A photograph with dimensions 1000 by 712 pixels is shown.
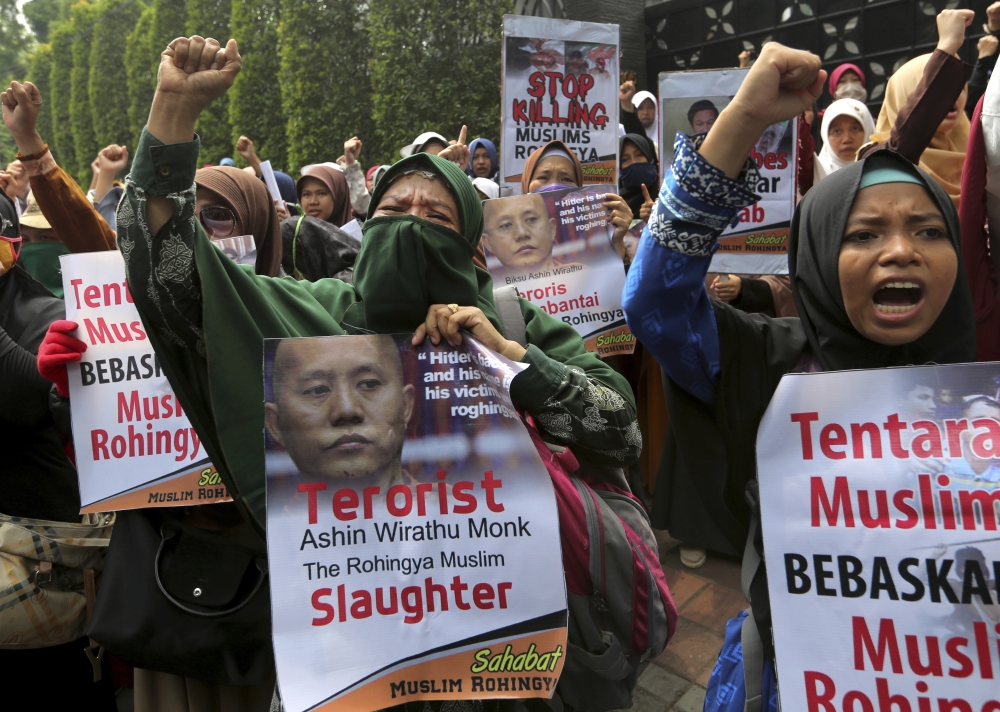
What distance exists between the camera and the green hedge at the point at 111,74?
21.2 meters

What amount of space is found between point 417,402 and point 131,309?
114 cm

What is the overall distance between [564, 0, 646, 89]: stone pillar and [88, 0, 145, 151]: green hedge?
51.9 ft

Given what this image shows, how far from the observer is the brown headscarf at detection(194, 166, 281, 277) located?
268 cm

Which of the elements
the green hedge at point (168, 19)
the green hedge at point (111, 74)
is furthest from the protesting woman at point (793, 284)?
the green hedge at point (111, 74)

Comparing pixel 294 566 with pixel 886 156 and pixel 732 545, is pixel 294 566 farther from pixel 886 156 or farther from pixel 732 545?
pixel 886 156

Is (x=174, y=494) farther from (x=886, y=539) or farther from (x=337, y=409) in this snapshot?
(x=886, y=539)

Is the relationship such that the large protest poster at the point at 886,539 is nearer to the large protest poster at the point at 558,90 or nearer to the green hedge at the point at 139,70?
the large protest poster at the point at 558,90

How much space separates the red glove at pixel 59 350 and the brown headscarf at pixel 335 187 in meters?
2.69

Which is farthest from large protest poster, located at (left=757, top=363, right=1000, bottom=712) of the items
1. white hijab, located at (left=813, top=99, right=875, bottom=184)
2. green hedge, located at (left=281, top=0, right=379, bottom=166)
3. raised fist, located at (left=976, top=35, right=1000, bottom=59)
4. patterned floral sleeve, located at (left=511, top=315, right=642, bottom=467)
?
green hedge, located at (left=281, top=0, right=379, bottom=166)

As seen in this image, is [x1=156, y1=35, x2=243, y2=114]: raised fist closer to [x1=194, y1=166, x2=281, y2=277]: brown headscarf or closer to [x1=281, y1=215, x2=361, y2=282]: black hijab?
[x1=194, y1=166, x2=281, y2=277]: brown headscarf

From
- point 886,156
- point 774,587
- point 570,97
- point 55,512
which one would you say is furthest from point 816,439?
point 570,97

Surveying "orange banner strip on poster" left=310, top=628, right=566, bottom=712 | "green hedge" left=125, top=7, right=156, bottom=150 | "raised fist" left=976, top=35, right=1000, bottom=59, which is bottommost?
"orange banner strip on poster" left=310, top=628, right=566, bottom=712

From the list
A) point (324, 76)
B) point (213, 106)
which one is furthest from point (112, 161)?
point (213, 106)

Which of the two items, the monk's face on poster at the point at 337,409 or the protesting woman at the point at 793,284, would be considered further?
the monk's face on poster at the point at 337,409
